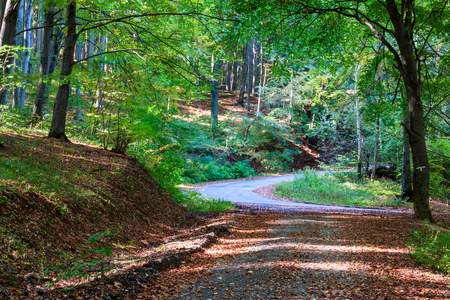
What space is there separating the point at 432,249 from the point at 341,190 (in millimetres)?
13304

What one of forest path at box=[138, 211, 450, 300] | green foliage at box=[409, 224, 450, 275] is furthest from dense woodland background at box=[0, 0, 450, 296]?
green foliage at box=[409, 224, 450, 275]

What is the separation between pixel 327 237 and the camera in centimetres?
693

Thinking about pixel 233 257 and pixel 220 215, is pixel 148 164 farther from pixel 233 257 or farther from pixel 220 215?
pixel 233 257

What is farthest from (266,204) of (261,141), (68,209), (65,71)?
(261,141)

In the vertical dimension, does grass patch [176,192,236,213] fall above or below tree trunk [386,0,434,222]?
below

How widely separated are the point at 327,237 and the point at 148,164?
6368 mm

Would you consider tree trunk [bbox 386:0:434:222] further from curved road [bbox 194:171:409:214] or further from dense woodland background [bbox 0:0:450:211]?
curved road [bbox 194:171:409:214]

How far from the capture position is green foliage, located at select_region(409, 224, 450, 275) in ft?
15.9

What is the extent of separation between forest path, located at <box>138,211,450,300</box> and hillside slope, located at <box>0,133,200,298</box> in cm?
123

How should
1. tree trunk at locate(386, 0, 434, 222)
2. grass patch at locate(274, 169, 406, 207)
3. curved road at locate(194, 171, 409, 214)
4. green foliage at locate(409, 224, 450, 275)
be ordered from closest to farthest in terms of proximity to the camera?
green foliage at locate(409, 224, 450, 275), tree trunk at locate(386, 0, 434, 222), curved road at locate(194, 171, 409, 214), grass patch at locate(274, 169, 406, 207)

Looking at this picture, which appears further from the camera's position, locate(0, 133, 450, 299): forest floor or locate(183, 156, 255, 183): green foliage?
locate(183, 156, 255, 183): green foliage

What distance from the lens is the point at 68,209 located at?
16.5 ft

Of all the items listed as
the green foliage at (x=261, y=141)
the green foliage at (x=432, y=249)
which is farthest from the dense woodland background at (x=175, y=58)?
the green foliage at (x=261, y=141)

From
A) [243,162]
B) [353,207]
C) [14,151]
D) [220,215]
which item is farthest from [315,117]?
[14,151]
